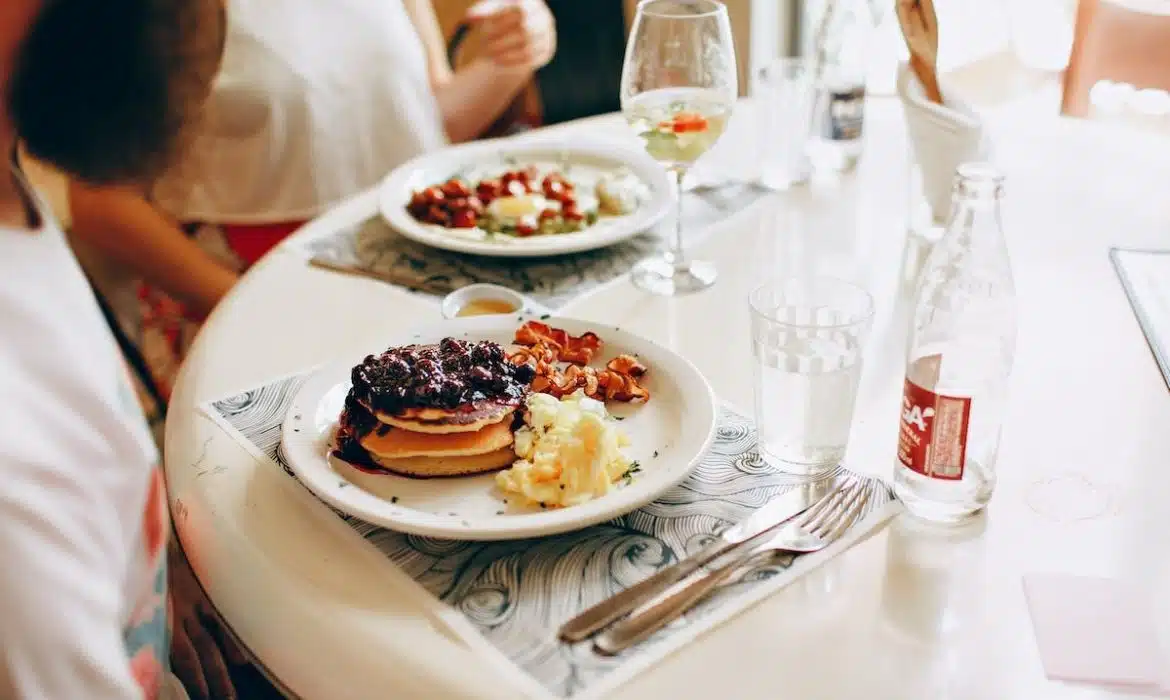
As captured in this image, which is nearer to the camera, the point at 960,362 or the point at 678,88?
the point at 960,362

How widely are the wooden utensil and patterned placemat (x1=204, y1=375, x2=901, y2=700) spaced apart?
0.60 m

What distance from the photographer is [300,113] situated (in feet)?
5.82

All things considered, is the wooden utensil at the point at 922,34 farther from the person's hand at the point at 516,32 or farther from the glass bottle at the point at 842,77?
the person's hand at the point at 516,32

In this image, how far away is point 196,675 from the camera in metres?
0.94

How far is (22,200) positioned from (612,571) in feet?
1.53

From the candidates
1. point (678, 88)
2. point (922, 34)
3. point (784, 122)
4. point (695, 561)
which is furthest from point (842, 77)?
point (695, 561)

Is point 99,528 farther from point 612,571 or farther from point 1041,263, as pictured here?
point 1041,263

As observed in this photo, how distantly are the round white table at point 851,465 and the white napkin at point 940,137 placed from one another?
0.25 ft

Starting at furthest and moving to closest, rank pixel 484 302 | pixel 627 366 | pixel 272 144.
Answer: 1. pixel 272 144
2. pixel 484 302
3. pixel 627 366

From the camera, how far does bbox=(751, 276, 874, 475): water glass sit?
2.85 feet

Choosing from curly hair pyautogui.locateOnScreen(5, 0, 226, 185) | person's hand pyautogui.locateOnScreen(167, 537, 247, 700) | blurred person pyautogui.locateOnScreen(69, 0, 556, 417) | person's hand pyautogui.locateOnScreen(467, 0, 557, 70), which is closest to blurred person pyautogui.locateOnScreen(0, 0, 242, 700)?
curly hair pyautogui.locateOnScreen(5, 0, 226, 185)

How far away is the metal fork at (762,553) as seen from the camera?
2.23 ft

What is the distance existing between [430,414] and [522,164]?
31.2 inches

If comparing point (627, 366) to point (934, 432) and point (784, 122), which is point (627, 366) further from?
point (784, 122)
